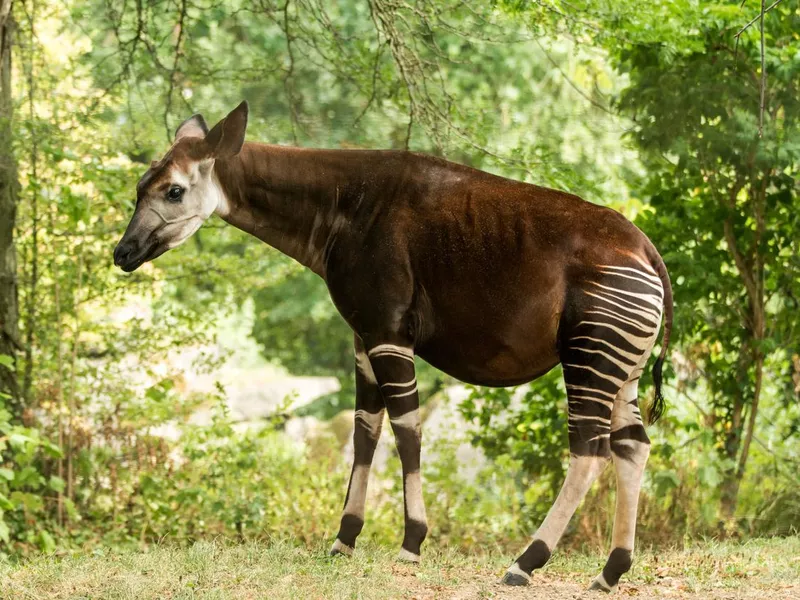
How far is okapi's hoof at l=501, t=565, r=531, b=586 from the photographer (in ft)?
14.7

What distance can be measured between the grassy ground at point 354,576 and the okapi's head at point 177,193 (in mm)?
1449

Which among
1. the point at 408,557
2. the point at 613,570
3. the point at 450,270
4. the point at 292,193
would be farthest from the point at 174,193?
the point at 613,570

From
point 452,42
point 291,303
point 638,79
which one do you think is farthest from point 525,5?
point 291,303

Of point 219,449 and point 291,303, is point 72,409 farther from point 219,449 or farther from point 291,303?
point 291,303

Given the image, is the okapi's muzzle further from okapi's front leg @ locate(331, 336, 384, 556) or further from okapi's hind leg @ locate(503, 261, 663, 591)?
okapi's hind leg @ locate(503, 261, 663, 591)

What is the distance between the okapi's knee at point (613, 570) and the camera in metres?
4.57

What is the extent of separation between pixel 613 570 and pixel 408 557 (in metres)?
1.00

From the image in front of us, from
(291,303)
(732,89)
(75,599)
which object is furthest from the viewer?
(291,303)

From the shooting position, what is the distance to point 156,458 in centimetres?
841

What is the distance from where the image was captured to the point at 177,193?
4.76m

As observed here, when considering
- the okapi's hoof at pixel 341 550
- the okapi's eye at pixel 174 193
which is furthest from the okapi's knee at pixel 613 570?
the okapi's eye at pixel 174 193

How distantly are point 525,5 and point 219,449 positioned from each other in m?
4.45

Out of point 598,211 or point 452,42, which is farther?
point 452,42

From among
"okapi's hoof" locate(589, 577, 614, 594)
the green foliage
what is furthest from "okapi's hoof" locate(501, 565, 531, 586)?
the green foliage
